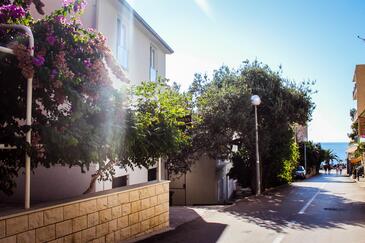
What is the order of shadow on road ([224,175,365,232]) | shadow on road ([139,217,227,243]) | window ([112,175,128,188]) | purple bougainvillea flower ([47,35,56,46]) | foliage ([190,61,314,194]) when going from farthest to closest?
foliage ([190,61,314,194])
window ([112,175,128,188])
shadow on road ([224,175,365,232])
shadow on road ([139,217,227,243])
purple bougainvillea flower ([47,35,56,46])

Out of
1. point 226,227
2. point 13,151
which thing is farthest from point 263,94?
point 13,151

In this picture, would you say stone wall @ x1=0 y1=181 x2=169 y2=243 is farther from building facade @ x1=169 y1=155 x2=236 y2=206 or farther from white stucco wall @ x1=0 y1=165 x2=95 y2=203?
building facade @ x1=169 y1=155 x2=236 y2=206

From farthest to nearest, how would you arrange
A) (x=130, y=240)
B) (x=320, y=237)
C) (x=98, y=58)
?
(x=320, y=237) → (x=130, y=240) → (x=98, y=58)

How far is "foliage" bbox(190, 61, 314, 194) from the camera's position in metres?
21.9

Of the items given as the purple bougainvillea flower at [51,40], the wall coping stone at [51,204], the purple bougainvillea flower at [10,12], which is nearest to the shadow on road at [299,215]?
the wall coping stone at [51,204]

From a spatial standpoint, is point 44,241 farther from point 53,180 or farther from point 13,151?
point 53,180

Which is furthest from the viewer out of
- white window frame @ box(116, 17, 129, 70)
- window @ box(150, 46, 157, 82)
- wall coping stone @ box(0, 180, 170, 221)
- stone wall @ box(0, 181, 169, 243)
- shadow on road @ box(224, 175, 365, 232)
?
window @ box(150, 46, 157, 82)

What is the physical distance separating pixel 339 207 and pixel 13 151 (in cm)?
1397

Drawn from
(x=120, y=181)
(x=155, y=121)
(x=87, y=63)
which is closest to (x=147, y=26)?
(x=120, y=181)

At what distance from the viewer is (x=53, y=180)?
11.8 metres

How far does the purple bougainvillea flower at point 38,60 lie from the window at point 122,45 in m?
9.06

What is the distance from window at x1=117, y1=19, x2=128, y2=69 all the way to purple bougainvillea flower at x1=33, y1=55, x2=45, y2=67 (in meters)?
9.06

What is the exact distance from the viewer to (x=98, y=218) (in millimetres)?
8141

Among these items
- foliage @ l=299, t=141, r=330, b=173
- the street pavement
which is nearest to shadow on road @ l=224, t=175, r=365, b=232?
the street pavement
